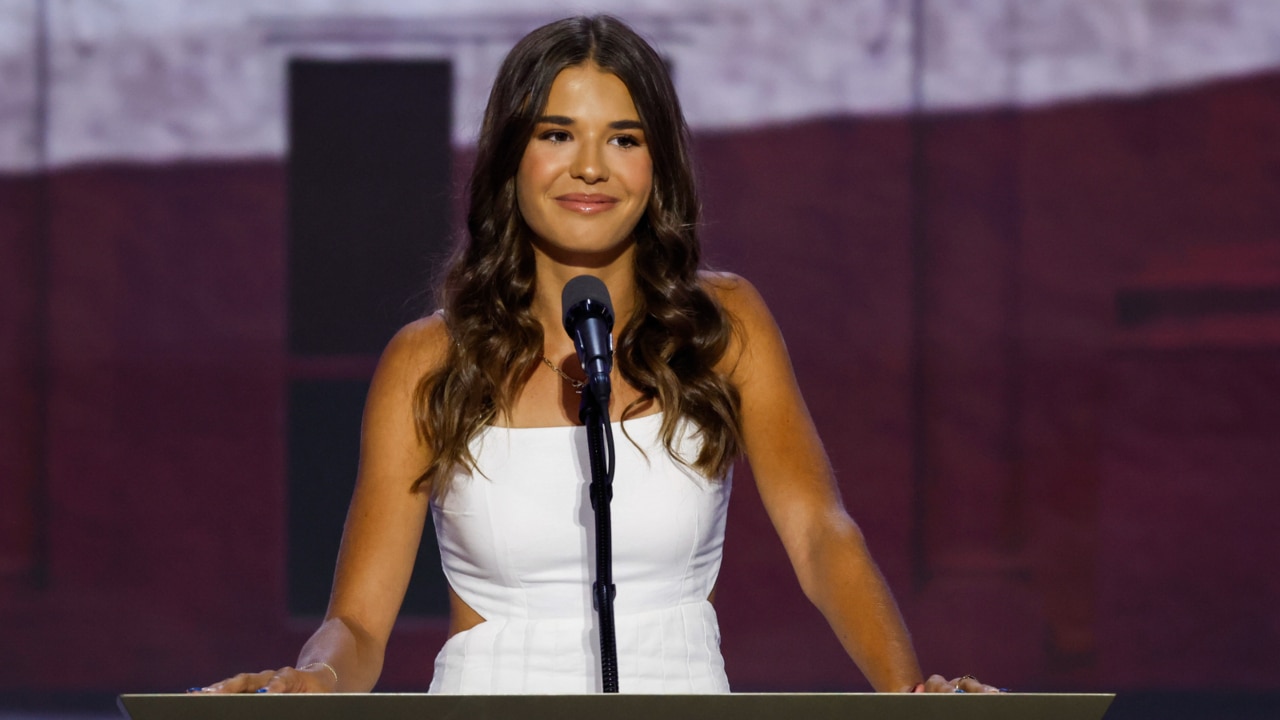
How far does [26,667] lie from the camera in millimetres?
3887

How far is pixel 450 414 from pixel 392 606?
0.88ft

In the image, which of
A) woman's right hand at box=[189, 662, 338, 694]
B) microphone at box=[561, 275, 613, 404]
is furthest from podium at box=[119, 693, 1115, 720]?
microphone at box=[561, 275, 613, 404]

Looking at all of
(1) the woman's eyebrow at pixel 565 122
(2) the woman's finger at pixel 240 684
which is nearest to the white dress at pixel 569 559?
(1) the woman's eyebrow at pixel 565 122

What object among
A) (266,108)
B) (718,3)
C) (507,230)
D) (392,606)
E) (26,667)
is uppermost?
(718,3)

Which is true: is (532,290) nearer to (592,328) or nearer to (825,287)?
(592,328)

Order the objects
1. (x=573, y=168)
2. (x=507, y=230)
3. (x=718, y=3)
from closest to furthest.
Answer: (x=573, y=168) < (x=507, y=230) < (x=718, y=3)

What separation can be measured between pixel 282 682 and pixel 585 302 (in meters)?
0.47

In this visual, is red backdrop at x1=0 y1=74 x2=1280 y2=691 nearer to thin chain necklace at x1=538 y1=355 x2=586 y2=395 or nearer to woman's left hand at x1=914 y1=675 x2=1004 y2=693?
thin chain necklace at x1=538 y1=355 x2=586 y2=395

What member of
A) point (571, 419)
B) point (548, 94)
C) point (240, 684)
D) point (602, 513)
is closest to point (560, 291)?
point (571, 419)

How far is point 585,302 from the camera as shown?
1484 millimetres

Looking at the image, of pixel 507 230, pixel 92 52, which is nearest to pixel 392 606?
pixel 507 230

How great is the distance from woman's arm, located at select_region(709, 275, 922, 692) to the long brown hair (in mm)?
39

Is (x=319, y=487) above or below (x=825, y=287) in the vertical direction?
below

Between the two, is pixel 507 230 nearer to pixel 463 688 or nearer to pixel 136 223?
pixel 463 688
